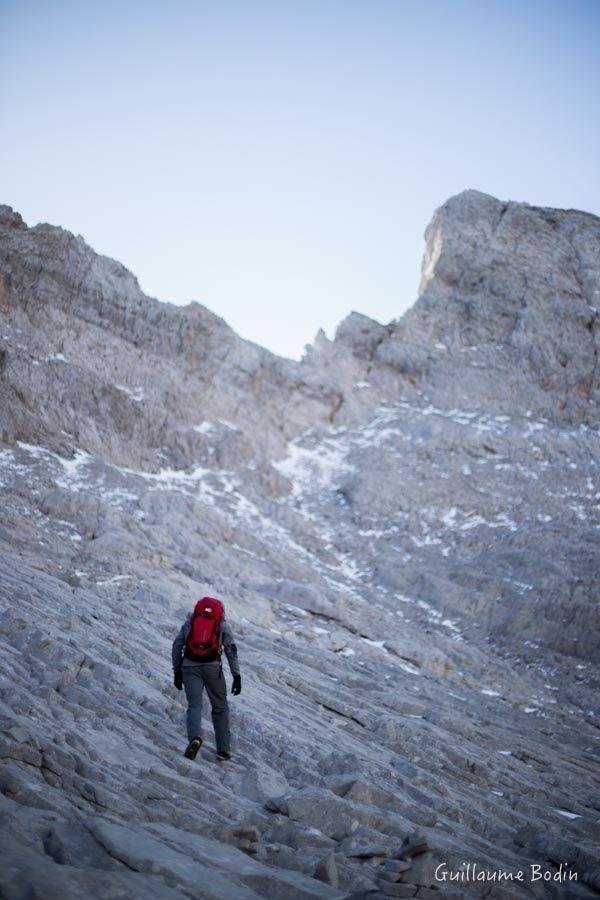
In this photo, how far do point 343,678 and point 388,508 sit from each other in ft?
77.8

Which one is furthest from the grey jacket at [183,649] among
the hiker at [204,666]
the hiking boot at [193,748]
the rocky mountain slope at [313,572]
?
the rocky mountain slope at [313,572]

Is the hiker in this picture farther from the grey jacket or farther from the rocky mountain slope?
the rocky mountain slope

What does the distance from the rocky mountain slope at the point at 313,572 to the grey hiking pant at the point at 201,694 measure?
0.48 m

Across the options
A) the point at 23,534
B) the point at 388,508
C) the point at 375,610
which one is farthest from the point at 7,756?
the point at 388,508

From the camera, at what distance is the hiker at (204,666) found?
335 inches

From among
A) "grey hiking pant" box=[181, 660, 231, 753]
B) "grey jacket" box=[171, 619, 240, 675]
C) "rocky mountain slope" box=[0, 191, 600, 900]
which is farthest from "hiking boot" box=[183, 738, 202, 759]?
"grey jacket" box=[171, 619, 240, 675]

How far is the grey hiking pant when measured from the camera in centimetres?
845

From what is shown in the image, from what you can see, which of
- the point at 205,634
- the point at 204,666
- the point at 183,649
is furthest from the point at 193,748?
the point at 205,634

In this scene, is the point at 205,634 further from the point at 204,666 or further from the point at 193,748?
the point at 193,748

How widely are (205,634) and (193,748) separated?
56.2 inches

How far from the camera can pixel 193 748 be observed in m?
8.22

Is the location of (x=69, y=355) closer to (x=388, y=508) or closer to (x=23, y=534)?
(x=23, y=534)

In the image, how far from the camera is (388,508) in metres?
42.3

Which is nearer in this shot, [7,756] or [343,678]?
[7,756]
